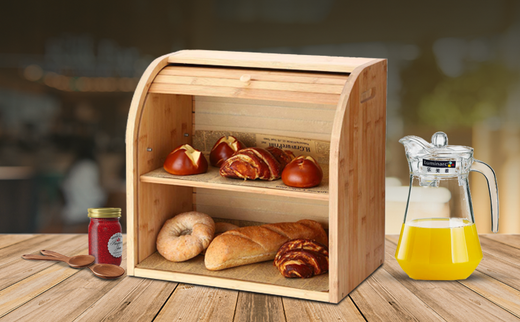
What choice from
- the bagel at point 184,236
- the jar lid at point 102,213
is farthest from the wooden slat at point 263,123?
the jar lid at point 102,213

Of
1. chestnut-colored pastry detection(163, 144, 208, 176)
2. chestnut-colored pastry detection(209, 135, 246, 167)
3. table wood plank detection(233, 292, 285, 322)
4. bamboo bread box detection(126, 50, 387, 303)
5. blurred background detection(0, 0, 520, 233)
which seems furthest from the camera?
blurred background detection(0, 0, 520, 233)

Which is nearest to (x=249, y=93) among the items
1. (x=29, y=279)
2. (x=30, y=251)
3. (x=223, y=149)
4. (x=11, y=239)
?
(x=223, y=149)

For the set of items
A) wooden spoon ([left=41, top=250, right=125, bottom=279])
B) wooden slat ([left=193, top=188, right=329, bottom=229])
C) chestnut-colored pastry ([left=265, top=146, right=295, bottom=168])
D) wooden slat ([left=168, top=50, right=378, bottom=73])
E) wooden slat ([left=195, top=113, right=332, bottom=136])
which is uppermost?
wooden slat ([left=168, top=50, right=378, bottom=73])

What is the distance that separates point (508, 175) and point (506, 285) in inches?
40.3

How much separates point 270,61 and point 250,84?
0.32 feet

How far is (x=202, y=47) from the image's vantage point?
105 inches

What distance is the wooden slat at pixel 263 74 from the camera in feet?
5.42

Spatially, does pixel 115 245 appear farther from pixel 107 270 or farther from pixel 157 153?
pixel 157 153

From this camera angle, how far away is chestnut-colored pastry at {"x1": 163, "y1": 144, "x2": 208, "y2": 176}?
183 cm

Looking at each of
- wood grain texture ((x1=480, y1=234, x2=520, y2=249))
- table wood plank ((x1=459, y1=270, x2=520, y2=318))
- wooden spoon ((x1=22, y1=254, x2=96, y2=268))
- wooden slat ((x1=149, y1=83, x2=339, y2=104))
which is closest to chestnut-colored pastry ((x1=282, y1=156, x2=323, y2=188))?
wooden slat ((x1=149, y1=83, x2=339, y2=104))

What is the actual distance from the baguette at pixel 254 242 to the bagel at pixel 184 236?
0.07 metres

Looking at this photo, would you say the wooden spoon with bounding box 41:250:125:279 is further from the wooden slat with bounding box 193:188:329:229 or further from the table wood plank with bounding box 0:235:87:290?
the wooden slat with bounding box 193:188:329:229

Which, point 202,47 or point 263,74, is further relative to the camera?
point 202,47

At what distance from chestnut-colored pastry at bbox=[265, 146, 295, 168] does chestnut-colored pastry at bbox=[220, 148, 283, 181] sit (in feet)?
0.31
